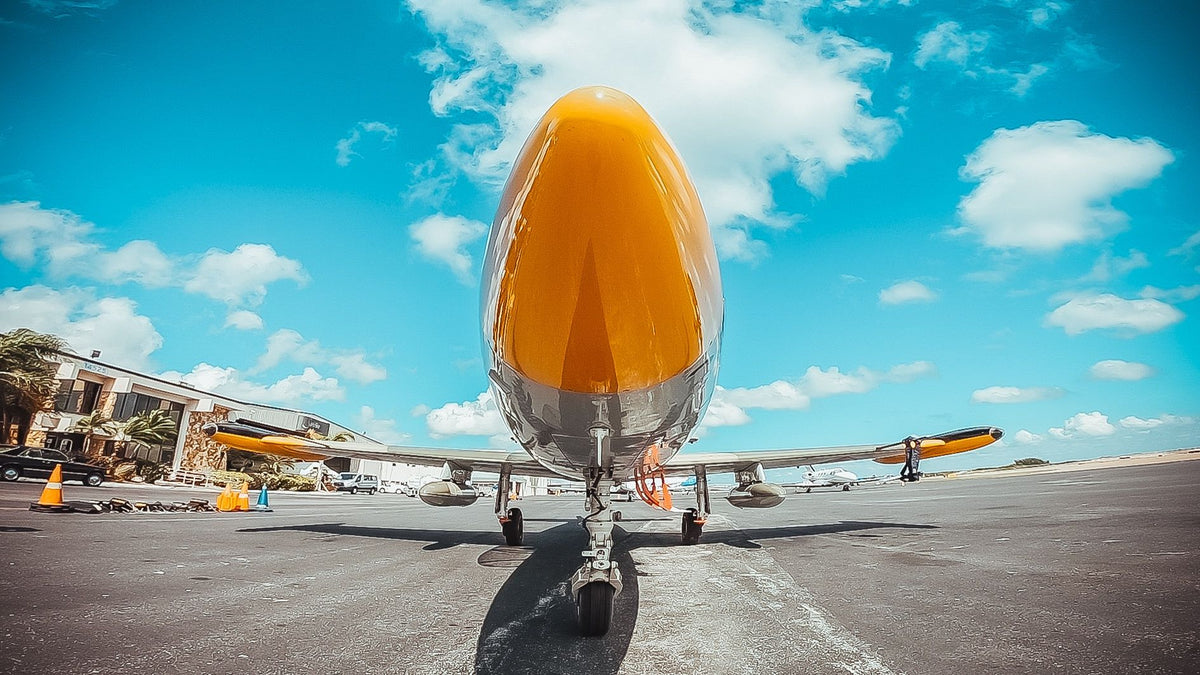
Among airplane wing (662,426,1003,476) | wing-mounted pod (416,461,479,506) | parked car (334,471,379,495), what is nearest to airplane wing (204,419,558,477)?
wing-mounted pod (416,461,479,506)

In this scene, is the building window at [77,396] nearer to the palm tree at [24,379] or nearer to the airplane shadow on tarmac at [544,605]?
the palm tree at [24,379]

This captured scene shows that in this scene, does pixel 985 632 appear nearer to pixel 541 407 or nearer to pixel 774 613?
pixel 774 613

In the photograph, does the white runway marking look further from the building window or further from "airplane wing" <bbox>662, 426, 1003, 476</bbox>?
the building window

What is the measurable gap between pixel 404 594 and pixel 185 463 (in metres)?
40.6

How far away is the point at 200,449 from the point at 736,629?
44.8 m

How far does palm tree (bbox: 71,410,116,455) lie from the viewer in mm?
29453

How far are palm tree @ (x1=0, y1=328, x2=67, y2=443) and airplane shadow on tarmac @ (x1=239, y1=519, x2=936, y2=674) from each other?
23.9 m

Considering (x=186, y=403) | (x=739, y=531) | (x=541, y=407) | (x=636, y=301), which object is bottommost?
(x=739, y=531)

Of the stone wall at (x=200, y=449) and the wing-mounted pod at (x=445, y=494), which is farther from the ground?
the stone wall at (x=200, y=449)

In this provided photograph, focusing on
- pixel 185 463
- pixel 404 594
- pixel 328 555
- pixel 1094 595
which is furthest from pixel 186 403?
pixel 1094 595

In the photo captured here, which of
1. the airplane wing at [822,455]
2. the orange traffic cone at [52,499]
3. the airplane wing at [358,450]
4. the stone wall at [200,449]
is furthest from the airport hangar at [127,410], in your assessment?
the airplane wing at [822,455]

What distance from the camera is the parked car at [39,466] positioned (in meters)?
22.1

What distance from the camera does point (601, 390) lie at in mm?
3623

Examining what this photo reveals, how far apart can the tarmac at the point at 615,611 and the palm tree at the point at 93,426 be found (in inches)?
1009
